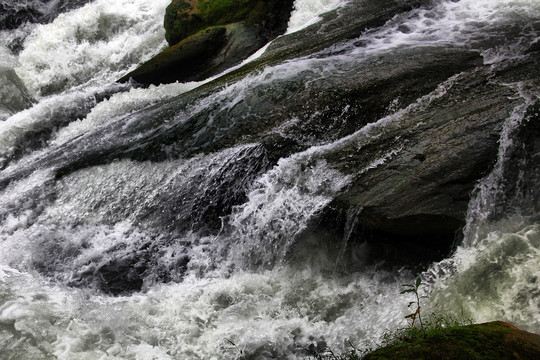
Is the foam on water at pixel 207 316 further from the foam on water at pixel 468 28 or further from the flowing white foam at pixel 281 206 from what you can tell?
the foam on water at pixel 468 28

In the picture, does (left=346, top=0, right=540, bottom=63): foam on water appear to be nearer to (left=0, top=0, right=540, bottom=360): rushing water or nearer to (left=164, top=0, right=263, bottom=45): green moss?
(left=0, top=0, right=540, bottom=360): rushing water

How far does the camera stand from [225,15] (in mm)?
9266

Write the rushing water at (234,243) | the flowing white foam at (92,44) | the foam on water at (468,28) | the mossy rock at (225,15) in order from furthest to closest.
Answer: the flowing white foam at (92,44), the mossy rock at (225,15), the foam on water at (468,28), the rushing water at (234,243)

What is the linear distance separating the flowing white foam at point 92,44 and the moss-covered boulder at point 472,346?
9.06 m

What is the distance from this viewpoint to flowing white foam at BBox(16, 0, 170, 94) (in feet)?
33.7

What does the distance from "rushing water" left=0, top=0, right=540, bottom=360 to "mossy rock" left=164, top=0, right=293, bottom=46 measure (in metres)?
2.65

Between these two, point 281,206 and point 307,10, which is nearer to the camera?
point 281,206

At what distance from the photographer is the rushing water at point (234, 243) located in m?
3.96

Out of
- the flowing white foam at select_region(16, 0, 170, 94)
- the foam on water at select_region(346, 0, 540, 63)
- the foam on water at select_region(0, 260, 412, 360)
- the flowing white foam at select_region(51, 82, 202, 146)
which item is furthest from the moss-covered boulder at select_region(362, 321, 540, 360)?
the flowing white foam at select_region(16, 0, 170, 94)

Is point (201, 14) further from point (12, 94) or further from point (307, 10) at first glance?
point (12, 94)

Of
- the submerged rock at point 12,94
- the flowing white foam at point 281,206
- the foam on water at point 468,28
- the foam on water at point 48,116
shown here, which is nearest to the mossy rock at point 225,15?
the foam on water at point 48,116

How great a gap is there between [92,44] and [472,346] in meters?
11.3

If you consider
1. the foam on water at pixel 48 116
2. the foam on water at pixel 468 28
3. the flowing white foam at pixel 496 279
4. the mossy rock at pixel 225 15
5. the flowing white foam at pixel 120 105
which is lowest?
the flowing white foam at pixel 496 279

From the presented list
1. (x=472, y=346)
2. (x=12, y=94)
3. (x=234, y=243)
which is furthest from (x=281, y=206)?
(x=12, y=94)
